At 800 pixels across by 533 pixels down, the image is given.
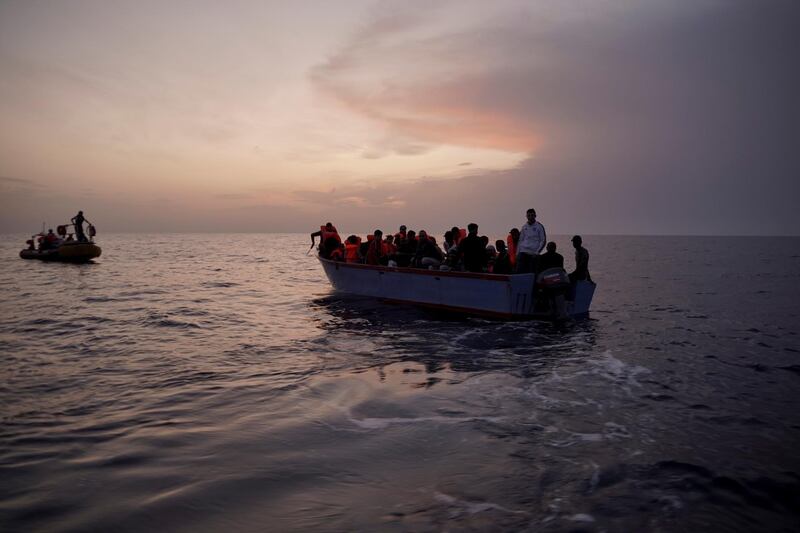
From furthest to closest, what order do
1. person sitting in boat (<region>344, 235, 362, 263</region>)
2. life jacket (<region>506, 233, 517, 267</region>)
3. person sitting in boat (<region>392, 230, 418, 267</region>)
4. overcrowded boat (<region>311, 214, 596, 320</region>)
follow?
person sitting in boat (<region>344, 235, 362, 263</region>)
person sitting in boat (<region>392, 230, 418, 267</region>)
life jacket (<region>506, 233, 517, 267</region>)
overcrowded boat (<region>311, 214, 596, 320</region>)

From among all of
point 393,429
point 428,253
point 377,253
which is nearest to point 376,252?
point 377,253

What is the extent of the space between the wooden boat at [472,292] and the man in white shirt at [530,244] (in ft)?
1.34

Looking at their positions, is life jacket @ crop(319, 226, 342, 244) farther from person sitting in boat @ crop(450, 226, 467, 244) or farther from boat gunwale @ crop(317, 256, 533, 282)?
person sitting in boat @ crop(450, 226, 467, 244)

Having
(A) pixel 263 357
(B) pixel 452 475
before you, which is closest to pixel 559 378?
(B) pixel 452 475

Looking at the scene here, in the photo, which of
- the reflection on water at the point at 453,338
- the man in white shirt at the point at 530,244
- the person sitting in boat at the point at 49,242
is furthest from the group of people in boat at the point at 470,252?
the person sitting in boat at the point at 49,242

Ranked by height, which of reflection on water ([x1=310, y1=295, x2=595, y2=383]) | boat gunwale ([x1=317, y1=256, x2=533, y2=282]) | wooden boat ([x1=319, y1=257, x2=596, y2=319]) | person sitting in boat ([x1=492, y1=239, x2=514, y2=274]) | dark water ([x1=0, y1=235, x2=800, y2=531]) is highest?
person sitting in boat ([x1=492, y1=239, x2=514, y2=274])

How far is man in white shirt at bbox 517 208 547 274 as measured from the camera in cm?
1335

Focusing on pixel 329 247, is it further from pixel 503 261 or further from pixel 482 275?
pixel 503 261

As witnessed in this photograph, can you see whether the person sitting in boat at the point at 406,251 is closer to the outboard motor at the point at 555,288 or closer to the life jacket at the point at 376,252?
the life jacket at the point at 376,252

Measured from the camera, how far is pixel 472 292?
14219mm

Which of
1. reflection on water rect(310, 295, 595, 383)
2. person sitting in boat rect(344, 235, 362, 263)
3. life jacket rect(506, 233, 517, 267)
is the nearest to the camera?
reflection on water rect(310, 295, 595, 383)

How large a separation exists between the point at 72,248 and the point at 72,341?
3117cm

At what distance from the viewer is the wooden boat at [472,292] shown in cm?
1357

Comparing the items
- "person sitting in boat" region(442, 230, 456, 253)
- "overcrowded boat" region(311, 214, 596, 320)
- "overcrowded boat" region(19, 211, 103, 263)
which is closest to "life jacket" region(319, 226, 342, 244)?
"overcrowded boat" region(311, 214, 596, 320)
